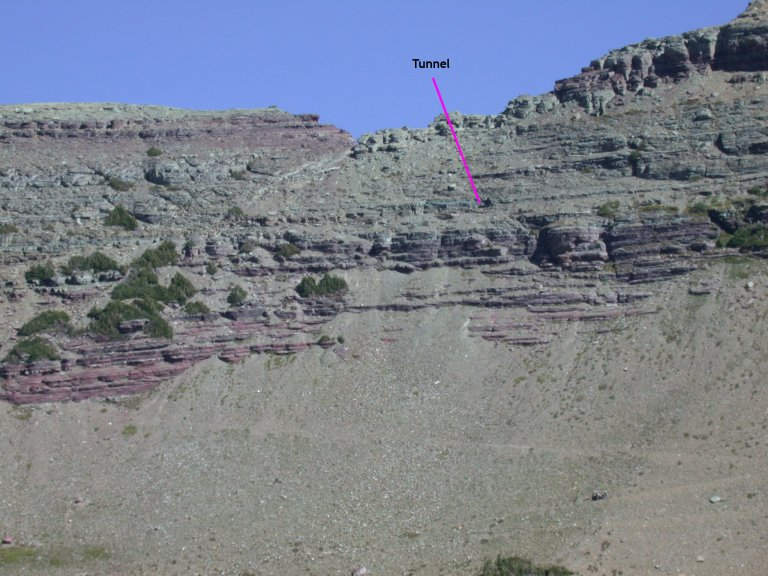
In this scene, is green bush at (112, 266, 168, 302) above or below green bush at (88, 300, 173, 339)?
above

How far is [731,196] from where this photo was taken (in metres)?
112

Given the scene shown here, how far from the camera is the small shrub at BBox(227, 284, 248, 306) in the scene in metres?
110

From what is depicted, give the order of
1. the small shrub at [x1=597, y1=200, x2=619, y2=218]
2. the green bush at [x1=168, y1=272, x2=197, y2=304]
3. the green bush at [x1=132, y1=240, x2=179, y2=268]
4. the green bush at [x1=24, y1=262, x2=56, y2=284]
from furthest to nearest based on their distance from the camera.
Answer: the green bush at [x1=132, y1=240, x2=179, y2=268], the small shrub at [x1=597, y1=200, x2=619, y2=218], the green bush at [x1=24, y1=262, x2=56, y2=284], the green bush at [x1=168, y1=272, x2=197, y2=304]

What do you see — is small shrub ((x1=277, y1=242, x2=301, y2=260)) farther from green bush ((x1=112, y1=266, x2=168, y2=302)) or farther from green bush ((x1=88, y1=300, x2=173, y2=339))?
green bush ((x1=88, y1=300, x2=173, y2=339))

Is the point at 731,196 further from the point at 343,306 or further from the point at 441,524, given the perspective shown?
the point at 441,524

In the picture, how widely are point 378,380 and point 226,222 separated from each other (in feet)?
77.8

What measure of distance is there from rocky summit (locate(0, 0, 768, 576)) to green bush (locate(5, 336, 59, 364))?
0.14 metres

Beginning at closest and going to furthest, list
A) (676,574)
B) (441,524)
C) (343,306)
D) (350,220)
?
1. (676,574)
2. (441,524)
3. (343,306)
4. (350,220)

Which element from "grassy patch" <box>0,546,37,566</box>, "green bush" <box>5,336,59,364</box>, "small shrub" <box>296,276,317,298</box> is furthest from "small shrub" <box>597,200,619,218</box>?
"grassy patch" <box>0,546,37,566</box>

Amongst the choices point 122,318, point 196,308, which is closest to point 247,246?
point 196,308

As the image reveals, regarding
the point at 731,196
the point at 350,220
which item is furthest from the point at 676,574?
the point at 350,220

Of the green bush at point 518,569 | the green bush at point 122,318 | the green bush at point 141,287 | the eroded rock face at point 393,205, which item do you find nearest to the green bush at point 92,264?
the eroded rock face at point 393,205

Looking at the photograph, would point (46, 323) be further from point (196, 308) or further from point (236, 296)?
point (236, 296)

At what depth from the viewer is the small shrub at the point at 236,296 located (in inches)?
4350
